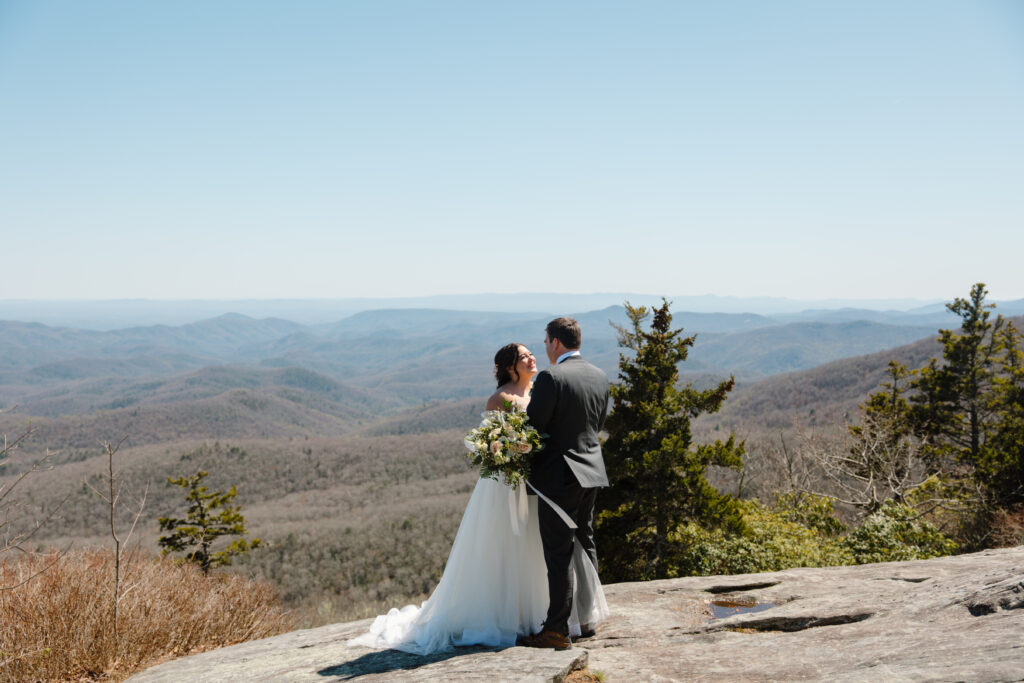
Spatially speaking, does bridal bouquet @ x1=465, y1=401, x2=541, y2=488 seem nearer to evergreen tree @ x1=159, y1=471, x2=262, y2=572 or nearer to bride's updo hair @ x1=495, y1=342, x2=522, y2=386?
bride's updo hair @ x1=495, y1=342, x2=522, y2=386

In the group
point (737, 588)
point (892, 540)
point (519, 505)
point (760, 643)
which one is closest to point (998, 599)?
point (760, 643)

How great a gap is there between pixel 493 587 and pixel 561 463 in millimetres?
1388

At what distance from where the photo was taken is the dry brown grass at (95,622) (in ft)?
16.8

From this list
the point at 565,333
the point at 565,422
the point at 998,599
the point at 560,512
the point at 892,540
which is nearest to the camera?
the point at 998,599

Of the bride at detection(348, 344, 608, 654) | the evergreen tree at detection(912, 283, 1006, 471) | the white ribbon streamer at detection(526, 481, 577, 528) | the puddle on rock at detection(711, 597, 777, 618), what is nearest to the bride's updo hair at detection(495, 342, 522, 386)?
the bride at detection(348, 344, 608, 654)

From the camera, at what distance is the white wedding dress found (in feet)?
17.1

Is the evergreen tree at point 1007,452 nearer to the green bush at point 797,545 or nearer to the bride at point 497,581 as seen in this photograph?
the green bush at point 797,545

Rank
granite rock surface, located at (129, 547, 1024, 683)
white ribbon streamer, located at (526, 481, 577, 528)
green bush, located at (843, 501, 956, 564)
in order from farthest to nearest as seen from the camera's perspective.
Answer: green bush, located at (843, 501, 956, 564) → white ribbon streamer, located at (526, 481, 577, 528) → granite rock surface, located at (129, 547, 1024, 683)

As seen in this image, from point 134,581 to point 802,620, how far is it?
7652 mm

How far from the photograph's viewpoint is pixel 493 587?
5.30 metres

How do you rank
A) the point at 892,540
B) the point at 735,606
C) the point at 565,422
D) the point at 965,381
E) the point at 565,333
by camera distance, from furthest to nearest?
the point at 965,381, the point at 892,540, the point at 735,606, the point at 565,333, the point at 565,422

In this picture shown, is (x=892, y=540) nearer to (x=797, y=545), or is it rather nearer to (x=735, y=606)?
(x=797, y=545)

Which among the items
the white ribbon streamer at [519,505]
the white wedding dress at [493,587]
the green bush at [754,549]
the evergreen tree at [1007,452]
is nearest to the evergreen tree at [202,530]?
the green bush at [754,549]

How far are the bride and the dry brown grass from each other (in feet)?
7.72
